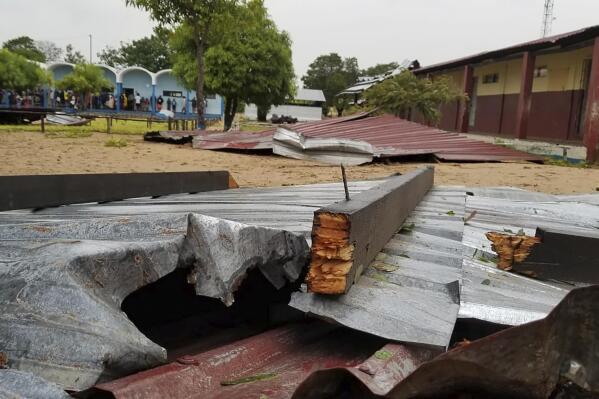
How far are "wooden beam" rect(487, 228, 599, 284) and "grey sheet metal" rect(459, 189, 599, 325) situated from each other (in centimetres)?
6

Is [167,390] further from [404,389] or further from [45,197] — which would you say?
[45,197]

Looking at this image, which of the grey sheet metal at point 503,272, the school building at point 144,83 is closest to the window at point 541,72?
the grey sheet metal at point 503,272

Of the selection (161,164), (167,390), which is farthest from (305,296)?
(161,164)

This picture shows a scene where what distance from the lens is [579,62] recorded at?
16.7m

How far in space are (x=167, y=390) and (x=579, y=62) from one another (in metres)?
18.5

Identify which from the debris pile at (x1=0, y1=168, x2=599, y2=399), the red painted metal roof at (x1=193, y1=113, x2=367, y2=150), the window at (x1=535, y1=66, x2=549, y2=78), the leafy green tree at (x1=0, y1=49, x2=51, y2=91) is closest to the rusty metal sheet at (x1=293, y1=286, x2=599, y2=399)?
the debris pile at (x1=0, y1=168, x2=599, y2=399)

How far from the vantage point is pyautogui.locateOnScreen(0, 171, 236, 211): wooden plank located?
3.55m

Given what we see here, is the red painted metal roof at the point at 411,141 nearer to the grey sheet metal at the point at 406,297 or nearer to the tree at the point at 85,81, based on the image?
the grey sheet metal at the point at 406,297

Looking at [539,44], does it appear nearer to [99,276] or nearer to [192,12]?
[192,12]

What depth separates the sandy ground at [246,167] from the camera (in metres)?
9.45

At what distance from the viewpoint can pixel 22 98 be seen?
3622cm

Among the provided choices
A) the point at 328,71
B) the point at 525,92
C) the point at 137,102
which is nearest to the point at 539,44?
the point at 525,92

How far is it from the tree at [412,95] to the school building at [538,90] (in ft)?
5.64

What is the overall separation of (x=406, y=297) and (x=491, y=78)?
22286mm
